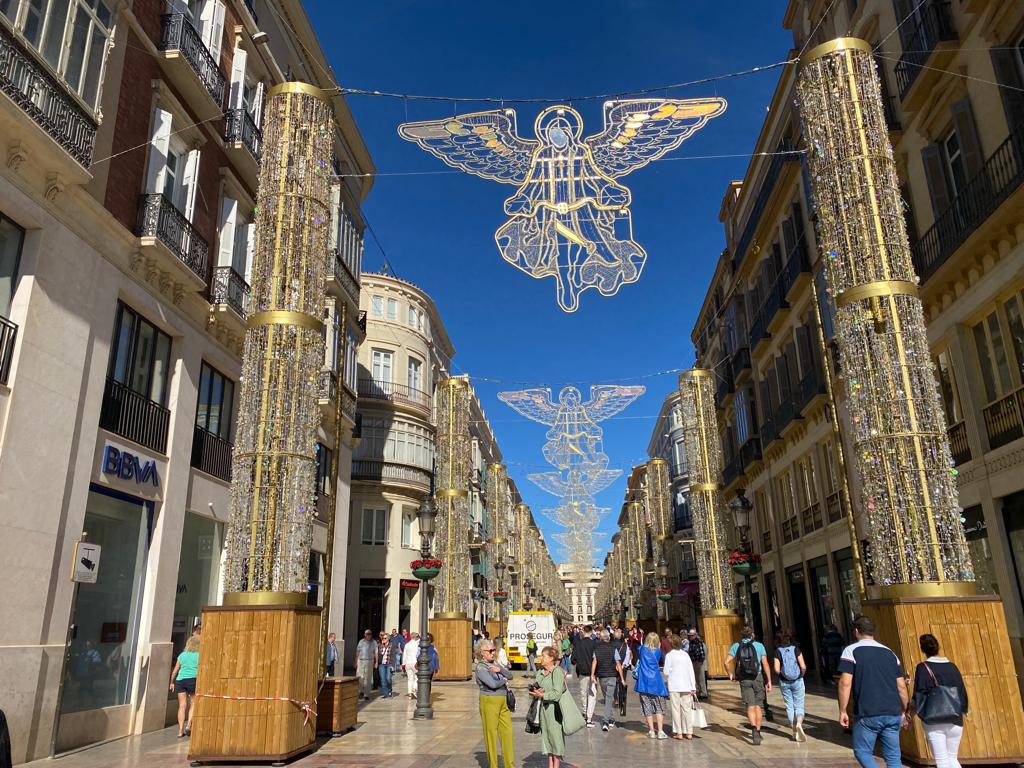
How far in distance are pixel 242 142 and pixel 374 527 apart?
20.6 m

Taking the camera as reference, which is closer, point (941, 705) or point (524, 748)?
point (941, 705)

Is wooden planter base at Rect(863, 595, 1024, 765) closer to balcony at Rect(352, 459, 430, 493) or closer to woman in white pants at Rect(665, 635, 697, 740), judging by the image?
woman in white pants at Rect(665, 635, 697, 740)

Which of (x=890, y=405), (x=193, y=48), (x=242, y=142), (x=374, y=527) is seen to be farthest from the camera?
(x=374, y=527)

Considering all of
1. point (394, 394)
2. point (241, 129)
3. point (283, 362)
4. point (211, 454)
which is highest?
point (241, 129)

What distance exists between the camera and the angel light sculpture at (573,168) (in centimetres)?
1123

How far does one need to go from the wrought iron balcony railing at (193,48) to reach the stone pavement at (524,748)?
466 inches

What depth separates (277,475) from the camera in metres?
9.92

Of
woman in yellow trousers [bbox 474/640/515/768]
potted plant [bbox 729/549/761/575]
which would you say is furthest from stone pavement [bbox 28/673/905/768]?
potted plant [bbox 729/549/761/575]

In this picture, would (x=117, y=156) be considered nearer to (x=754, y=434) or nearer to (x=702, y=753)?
(x=702, y=753)

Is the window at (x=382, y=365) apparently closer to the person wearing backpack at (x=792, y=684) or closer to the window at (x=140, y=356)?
the window at (x=140, y=356)

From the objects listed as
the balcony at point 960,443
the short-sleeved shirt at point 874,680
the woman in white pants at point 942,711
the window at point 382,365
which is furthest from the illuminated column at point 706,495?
the window at point 382,365

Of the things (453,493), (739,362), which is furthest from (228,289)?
(739,362)

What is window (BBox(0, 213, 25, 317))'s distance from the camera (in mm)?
9734

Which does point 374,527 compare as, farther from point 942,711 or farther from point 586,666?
point 942,711
